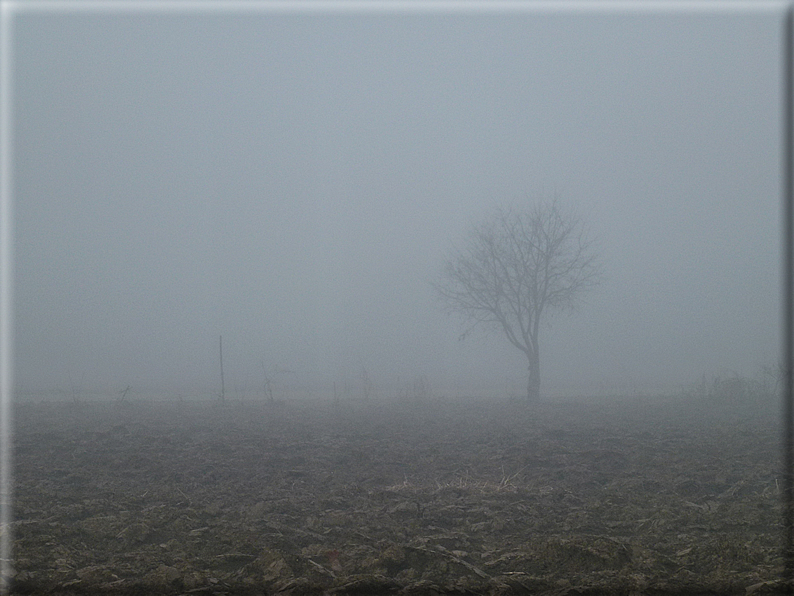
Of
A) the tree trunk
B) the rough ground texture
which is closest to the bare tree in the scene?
the tree trunk

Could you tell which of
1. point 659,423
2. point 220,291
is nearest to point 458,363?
point 659,423

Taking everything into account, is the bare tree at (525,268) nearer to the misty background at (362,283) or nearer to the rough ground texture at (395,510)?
the misty background at (362,283)

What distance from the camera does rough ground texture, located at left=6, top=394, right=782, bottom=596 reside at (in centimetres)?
461

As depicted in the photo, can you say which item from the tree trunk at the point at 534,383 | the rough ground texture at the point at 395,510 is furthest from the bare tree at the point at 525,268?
the rough ground texture at the point at 395,510

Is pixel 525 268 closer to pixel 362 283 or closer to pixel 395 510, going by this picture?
pixel 395 510

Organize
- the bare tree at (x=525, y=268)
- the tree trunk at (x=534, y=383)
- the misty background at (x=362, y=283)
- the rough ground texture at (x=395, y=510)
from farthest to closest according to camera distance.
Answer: the misty background at (x=362, y=283) → the bare tree at (x=525, y=268) → the tree trunk at (x=534, y=383) → the rough ground texture at (x=395, y=510)

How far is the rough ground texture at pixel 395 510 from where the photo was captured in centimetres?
461

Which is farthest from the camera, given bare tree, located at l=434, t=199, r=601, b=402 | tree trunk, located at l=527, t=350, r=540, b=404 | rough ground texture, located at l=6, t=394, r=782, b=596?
bare tree, located at l=434, t=199, r=601, b=402

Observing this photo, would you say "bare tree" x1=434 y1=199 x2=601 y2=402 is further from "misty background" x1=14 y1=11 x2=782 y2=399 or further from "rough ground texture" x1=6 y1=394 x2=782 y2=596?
"rough ground texture" x1=6 y1=394 x2=782 y2=596

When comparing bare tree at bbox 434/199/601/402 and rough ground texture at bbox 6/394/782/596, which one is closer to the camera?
rough ground texture at bbox 6/394/782/596

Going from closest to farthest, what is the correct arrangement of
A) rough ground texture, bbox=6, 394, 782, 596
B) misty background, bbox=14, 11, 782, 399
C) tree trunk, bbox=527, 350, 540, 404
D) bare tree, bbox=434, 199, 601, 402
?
rough ground texture, bbox=6, 394, 782, 596
tree trunk, bbox=527, 350, 540, 404
bare tree, bbox=434, 199, 601, 402
misty background, bbox=14, 11, 782, 399

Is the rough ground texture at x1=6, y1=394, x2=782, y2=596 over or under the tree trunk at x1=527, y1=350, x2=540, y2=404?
over

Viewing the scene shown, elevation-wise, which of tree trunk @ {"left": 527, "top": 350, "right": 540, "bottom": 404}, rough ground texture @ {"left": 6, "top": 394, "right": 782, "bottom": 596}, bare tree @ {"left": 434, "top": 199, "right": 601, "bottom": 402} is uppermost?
bare tree @ {"left": 434, "top": 199, "right": 601, "bottom": 402}

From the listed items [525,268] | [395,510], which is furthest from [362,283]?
[395,510]
